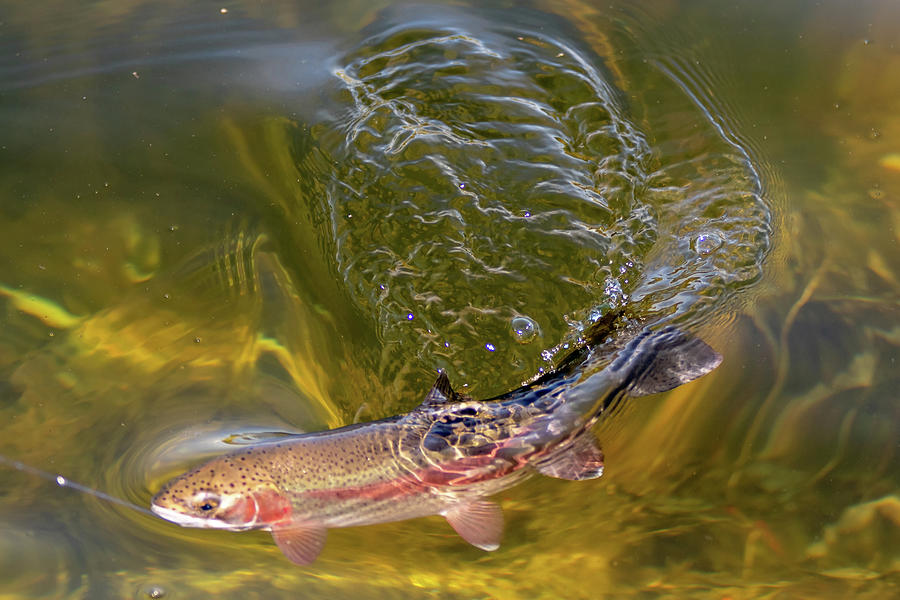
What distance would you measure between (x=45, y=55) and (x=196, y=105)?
1.11 m

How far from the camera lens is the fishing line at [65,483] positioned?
3.66 meters

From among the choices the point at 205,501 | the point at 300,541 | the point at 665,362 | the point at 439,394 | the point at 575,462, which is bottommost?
the point at 300,541

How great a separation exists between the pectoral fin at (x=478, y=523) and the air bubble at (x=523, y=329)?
1114mm

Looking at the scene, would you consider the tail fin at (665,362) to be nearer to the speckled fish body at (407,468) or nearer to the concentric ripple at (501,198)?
the speckled fish body at (407,468)

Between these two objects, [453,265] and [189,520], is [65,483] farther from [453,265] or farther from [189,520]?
[453,265]

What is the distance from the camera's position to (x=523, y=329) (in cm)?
448

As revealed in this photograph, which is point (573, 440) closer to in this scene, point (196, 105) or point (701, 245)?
point (701, 245)

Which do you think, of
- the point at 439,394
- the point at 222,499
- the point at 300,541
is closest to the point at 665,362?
the point at 439,394

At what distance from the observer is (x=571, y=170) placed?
16.5ft

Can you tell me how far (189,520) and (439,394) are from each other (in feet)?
4.38

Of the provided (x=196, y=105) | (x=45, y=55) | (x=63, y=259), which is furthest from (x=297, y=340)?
(x=45, y=55)

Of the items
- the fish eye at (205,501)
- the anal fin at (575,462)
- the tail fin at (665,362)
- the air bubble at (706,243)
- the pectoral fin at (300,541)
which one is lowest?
the pectoral fin at (300,541)

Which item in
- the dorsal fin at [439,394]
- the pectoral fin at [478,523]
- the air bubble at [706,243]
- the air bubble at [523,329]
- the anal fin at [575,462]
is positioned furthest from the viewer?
the air bubble at [706,243]

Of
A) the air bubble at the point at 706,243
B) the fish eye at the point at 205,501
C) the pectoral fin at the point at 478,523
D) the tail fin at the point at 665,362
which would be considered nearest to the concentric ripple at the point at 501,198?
the air bubble at the point at 706,243
